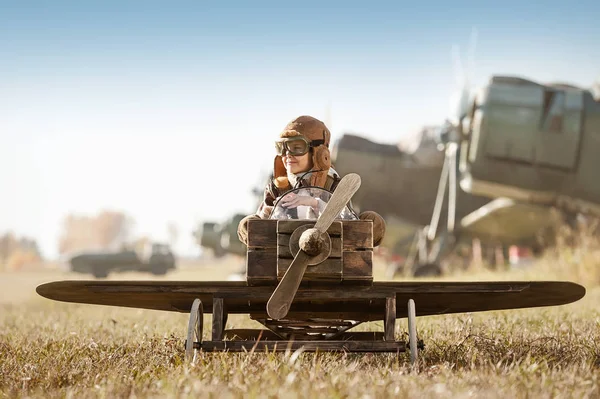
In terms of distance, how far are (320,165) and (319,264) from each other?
2.91 feet

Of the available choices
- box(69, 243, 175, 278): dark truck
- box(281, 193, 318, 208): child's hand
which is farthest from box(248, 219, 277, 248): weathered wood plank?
box(69, 243, 175, 278): dark truck

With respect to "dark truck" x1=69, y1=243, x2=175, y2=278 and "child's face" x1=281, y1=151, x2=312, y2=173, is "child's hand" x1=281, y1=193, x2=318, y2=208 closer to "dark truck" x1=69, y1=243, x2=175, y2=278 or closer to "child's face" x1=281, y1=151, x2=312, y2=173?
"child's face" x1=281, y1=151, x2=312, y2=173

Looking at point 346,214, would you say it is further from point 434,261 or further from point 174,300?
point 434,261

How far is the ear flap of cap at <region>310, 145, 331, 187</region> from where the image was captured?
4.02 metres

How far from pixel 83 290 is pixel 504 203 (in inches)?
644

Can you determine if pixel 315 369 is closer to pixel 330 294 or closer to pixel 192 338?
pixel 330 294

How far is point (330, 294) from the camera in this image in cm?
342

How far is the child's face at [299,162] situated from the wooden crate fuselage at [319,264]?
2.48 ft

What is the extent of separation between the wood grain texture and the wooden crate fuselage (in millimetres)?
99

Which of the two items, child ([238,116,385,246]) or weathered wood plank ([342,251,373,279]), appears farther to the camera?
child ([238,116,385,246])

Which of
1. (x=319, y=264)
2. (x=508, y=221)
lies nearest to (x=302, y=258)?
(x=319, y=264)

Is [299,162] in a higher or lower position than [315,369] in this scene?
higher

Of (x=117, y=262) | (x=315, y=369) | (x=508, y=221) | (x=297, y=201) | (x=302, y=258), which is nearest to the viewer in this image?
(x=315, y=369)

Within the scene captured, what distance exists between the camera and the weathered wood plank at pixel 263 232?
3.39m
